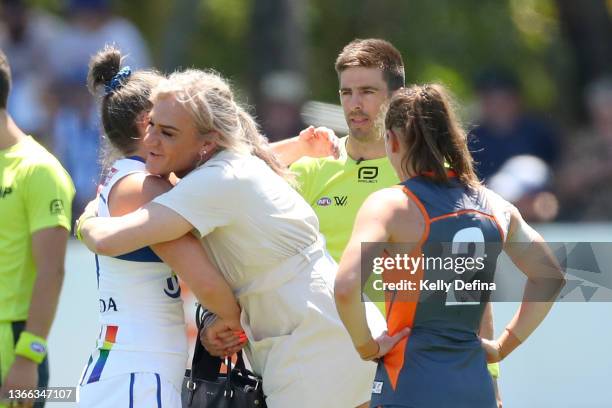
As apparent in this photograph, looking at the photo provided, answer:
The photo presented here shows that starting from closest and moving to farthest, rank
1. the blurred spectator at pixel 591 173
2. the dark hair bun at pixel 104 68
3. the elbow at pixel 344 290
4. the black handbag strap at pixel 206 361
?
1. the elbow at pixel 344 290
2. the black handbag strap at pixel 206 361
3. the dark hair bun at pixel 104 68
4. the blurred spectator at pixel 591 173

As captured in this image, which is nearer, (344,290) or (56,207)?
(344,290)

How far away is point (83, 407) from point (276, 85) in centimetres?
665

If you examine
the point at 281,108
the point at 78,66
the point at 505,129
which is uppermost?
the point at 78,66

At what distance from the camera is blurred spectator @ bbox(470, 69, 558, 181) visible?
9.13 metres

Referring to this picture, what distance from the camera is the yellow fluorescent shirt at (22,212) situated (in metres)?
4.74

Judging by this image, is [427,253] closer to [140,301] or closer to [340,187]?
[140,301]

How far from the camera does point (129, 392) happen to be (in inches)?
153

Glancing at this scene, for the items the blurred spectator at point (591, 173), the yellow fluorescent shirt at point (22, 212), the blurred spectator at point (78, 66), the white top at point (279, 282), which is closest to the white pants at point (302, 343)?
the white top at point (279, 282)

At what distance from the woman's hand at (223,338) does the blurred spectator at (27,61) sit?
634cm

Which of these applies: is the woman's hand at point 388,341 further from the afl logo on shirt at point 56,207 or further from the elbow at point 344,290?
the afl logo on shirt at point 56,207

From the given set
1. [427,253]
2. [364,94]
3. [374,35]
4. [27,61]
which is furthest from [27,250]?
[374,35]

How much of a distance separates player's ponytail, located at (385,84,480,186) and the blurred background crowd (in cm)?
68

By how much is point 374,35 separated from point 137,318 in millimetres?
11660

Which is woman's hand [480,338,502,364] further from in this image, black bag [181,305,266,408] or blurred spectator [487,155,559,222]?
blurred spectator [487,155,559,222]
